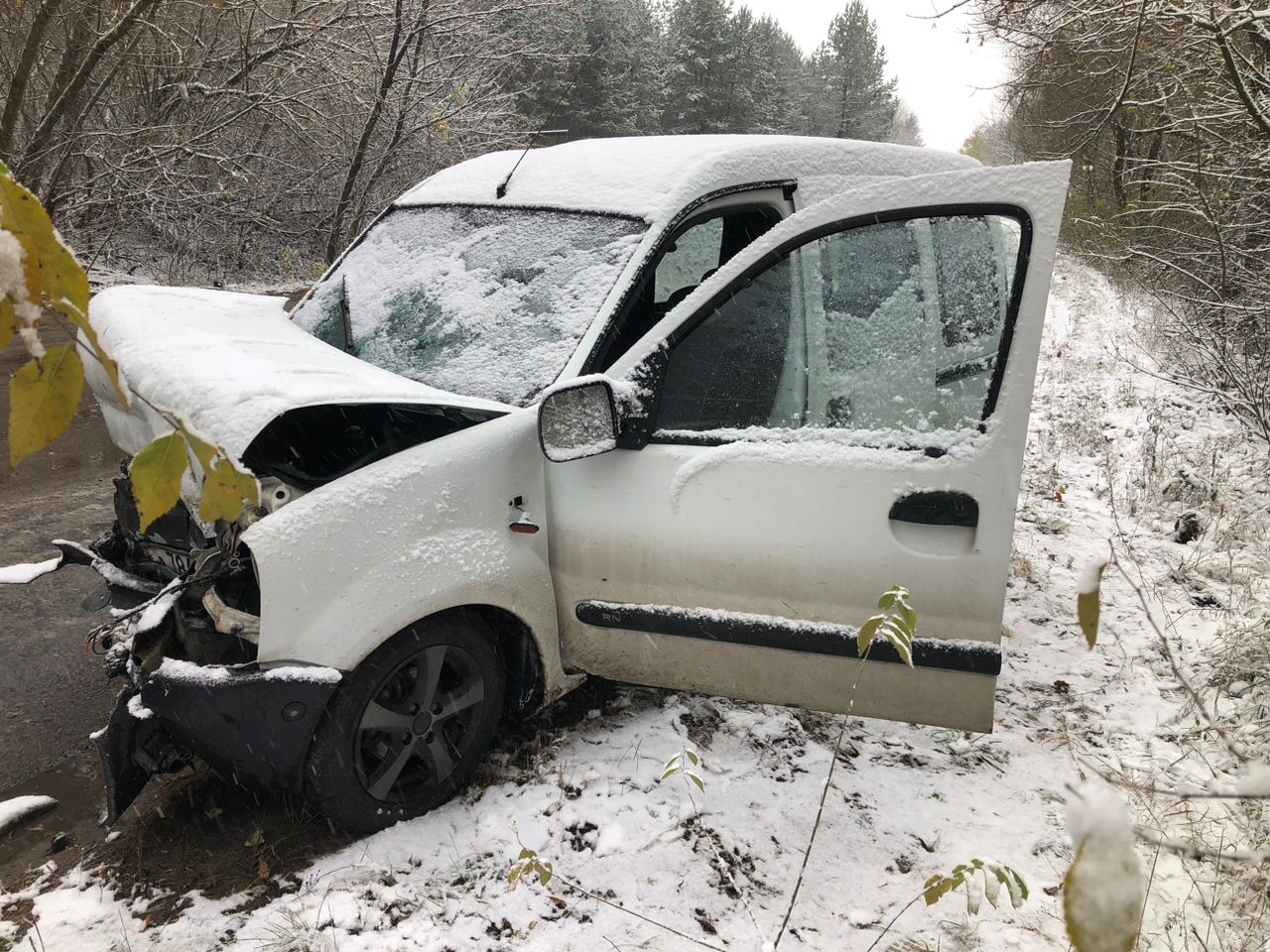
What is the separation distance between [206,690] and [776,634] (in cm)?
154

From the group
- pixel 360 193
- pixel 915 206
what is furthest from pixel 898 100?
pixel 915 206

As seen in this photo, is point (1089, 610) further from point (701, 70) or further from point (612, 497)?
point (701, 70)

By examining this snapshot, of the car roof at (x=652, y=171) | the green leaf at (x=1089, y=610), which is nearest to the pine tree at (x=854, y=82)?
the car roof at (x=652, y=171)

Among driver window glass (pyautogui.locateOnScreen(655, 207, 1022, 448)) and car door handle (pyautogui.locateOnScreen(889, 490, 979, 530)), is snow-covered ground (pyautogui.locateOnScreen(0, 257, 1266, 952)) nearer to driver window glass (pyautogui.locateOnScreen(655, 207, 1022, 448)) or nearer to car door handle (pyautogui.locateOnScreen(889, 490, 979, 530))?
car door handle (pyautogui.locateOnScreen(889, 490, 979, 530))

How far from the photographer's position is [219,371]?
7.88 feet

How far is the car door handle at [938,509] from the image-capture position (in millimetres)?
2248

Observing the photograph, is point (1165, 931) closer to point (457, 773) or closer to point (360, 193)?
point (457, 773)

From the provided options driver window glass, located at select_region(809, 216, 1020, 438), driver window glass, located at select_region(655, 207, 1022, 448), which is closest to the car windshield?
driver window glass, located at select_region(655, 207, 1022, 448)

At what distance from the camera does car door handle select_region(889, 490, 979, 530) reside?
2.25 metres

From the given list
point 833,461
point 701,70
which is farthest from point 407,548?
point 701,70

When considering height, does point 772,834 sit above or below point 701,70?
below

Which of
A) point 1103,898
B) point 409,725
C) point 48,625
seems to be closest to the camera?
point 1103,898

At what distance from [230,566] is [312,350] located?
3.08 ft

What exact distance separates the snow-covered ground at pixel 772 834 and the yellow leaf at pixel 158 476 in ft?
4.35
